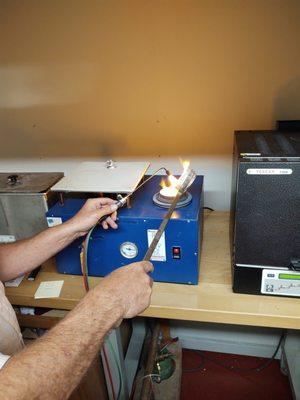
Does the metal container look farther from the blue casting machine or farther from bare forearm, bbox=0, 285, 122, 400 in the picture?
bare forearm, bbox=0, 285, 122, 400

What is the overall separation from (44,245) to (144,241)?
27 centimetres

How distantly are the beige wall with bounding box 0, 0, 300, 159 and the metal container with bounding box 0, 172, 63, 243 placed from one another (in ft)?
0.96

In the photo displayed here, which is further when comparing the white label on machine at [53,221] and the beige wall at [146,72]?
the beige wall at [146,72]

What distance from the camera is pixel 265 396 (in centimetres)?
134

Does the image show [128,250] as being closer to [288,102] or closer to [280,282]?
[280,282]

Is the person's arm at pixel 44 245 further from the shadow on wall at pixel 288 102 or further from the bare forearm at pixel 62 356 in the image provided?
the shadow on wall at pixel 288 102

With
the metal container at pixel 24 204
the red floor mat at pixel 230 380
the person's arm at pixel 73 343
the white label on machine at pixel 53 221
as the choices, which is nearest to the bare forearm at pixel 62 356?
the person's arm at pixel 73 343

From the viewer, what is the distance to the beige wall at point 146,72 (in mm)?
995

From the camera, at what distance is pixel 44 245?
2.82ft

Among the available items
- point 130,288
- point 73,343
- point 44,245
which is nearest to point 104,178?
point 44,245

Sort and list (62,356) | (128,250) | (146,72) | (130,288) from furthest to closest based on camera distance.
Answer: (146,72)
(128,250)
(130,288)
(62,356)

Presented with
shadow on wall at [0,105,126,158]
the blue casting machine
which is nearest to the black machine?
the blue casting machine

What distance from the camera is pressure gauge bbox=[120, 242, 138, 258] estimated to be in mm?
825

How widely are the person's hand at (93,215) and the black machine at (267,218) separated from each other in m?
0.30
